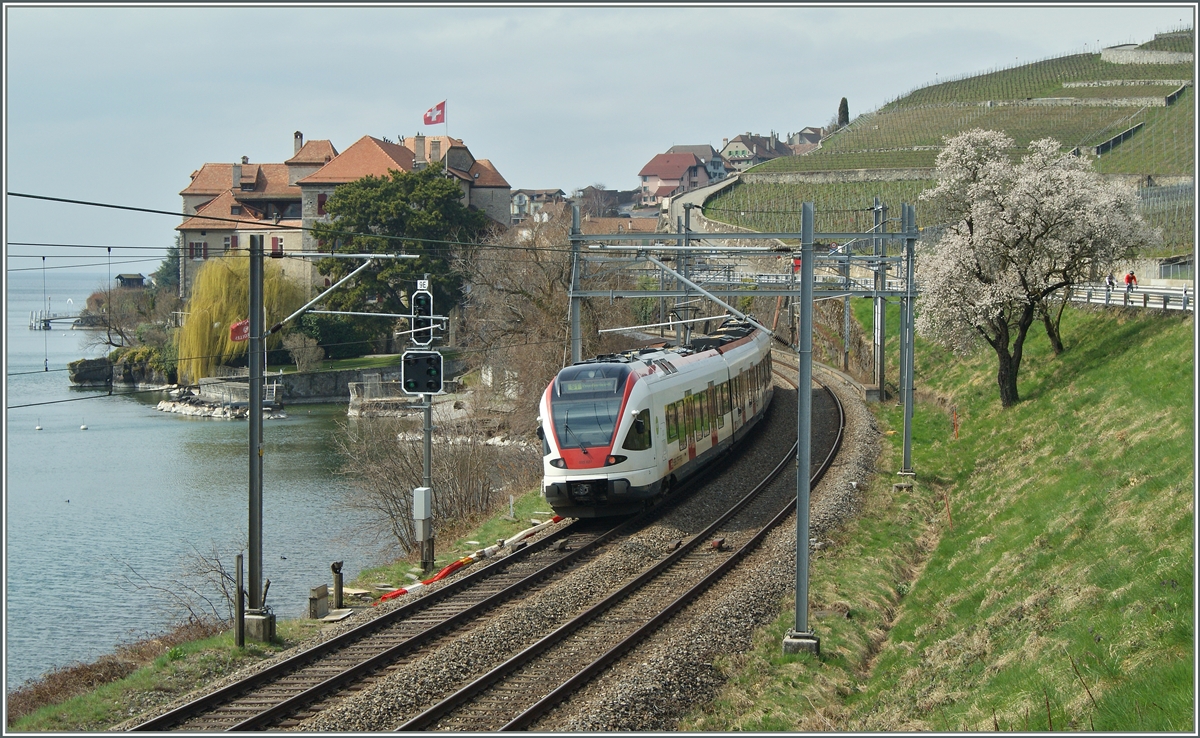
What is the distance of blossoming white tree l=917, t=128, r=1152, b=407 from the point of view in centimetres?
2733

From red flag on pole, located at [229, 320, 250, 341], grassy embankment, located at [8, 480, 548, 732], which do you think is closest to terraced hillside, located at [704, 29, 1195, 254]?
red flag on pole, located at [229, 320, 250, 341]

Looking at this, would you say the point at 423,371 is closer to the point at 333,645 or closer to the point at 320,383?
the point at 333,645

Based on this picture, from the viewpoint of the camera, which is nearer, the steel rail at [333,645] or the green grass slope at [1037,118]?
the steel rail at [333,645]

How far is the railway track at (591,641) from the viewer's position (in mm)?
10852

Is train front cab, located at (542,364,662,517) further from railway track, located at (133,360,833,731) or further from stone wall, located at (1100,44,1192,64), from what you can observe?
stone wall, located at (1100,44,1192,64)

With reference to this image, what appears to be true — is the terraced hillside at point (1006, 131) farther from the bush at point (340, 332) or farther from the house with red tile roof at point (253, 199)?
the house with red tile roof at point (253, 199)

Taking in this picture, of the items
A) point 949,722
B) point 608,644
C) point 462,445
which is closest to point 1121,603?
point 949,722

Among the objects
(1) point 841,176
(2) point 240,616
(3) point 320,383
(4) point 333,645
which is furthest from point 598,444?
(1) point 841,176

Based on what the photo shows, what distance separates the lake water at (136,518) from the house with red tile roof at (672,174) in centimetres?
11216

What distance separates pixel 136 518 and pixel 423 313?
20781mm

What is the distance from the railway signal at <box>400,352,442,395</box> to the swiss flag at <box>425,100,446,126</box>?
62.0 meters

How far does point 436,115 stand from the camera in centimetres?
7744

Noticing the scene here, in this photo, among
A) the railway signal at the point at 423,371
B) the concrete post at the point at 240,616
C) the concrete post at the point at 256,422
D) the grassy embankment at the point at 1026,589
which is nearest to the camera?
the grassy embankment at the point at 1026,589

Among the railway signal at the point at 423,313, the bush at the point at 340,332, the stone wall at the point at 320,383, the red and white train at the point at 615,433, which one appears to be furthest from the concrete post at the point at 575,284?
the bush at the point at 340,332
